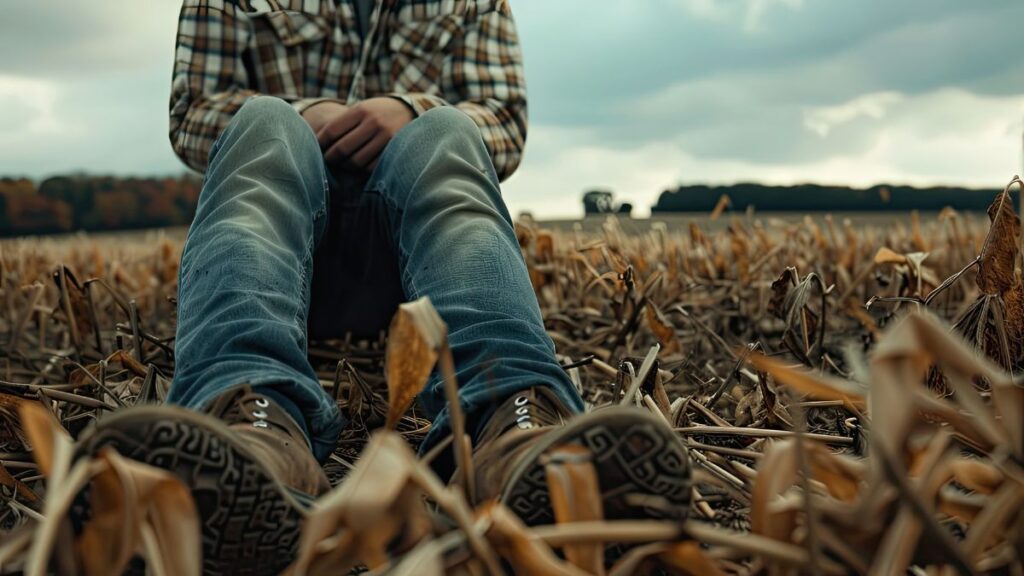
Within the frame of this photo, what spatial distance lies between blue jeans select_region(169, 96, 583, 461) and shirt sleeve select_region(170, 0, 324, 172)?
353 millimetres

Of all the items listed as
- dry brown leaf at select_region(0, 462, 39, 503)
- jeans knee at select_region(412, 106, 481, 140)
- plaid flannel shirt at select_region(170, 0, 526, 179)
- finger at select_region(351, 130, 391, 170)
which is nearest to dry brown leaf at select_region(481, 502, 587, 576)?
dry brown leaf at select_region(0, 462, 39, 503)

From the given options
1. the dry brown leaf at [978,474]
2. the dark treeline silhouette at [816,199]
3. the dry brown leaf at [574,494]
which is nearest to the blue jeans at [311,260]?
the dry brown leaf at [574,494]

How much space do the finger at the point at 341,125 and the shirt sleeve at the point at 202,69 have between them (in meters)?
0.21

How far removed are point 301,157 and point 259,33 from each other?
1.98 feet

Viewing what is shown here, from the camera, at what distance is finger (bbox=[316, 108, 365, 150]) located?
145cm

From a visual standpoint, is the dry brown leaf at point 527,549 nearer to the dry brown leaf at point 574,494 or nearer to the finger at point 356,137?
the dry brown leaf at point 574,494

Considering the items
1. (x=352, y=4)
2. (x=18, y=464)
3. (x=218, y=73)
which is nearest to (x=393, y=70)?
(x=352, y=4)

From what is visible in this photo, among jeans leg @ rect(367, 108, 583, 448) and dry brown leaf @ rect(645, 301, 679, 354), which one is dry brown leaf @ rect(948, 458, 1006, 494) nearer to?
jeans leg @ rect(367, 108, 583, 448)

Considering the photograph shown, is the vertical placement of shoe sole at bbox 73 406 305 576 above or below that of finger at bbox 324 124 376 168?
below

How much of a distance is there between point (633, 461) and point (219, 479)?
29 cm

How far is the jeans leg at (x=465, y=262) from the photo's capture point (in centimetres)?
92

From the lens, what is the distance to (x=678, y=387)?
5.32ft

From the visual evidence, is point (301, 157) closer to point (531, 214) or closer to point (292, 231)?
point (292, 231)

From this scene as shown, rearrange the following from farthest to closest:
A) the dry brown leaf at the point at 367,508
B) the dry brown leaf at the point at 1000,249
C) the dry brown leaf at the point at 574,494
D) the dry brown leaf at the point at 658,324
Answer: the dry brown leaf at the point at 658,324, the dry brown leaf at the point at 1000,249, the dry brown leaf at the point at 574,494, the dry brown leaf at the point at 367,508
